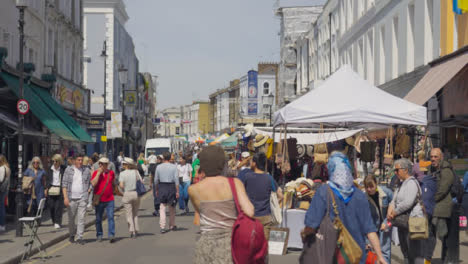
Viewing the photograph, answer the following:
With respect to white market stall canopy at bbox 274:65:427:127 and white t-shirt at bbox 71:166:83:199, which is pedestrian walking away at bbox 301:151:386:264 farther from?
white t-shirt at bbox 71:166:83:199

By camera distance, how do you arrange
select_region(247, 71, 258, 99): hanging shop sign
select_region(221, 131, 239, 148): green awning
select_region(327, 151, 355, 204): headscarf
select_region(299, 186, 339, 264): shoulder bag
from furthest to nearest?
select_region(247, 71, 258, 99): hanging shop sign → select_region(221, 131, 239, 148): green awning → select_region(327, 151, 355, 204): headscarf → select_region(299, 186, 339, 264): shoulder bag

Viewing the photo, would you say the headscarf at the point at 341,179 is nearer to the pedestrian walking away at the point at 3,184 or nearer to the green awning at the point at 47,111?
the pedestrian walking away at the point at 3,184

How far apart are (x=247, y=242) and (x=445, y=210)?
21.9 feet

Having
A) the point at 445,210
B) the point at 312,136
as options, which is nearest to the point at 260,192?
the point at 445,210

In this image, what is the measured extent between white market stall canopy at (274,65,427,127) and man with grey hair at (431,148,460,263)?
1681 millimetres

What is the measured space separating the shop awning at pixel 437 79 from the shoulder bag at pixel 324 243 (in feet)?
30.4

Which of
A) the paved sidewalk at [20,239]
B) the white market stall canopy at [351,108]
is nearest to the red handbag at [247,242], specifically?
the paved sidewalk at [20,239]

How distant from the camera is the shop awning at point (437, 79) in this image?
1513 centimetres

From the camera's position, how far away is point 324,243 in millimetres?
6547

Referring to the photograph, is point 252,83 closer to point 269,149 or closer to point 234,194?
point 269,149

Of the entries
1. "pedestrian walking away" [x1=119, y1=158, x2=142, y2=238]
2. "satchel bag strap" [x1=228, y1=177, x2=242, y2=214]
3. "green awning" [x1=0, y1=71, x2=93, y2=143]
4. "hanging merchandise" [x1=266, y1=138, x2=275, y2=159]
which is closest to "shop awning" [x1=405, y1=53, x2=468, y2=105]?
"hanging merchandise" [x1=266, y1=138, x2=275, y2=159]

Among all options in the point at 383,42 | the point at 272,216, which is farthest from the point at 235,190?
the point at 383,42

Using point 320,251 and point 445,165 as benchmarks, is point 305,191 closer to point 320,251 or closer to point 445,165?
point 445,165

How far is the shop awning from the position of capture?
A: 49.6 feet
